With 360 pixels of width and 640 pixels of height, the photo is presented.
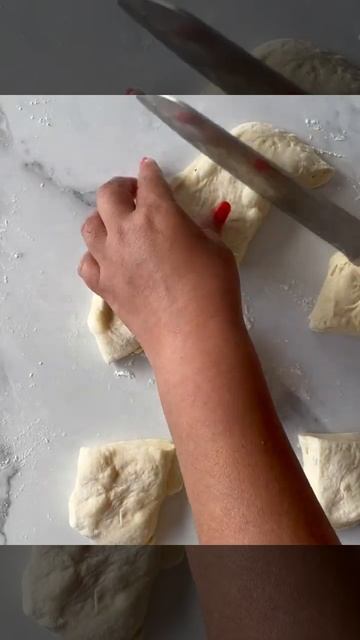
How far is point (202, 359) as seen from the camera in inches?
30.1

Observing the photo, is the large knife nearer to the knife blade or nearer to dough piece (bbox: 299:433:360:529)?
the knife blade

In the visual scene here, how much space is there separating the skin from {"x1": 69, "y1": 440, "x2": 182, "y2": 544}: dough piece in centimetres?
8

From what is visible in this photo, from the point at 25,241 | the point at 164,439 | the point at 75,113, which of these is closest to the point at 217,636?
the point at 164,439

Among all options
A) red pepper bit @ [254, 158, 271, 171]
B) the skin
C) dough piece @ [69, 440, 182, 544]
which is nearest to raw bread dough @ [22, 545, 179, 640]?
dough piece @ [69, 440, 182, 544]

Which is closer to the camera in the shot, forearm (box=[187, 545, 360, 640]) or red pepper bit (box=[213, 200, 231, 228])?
forearm (box=[187, 545, 360, 640])

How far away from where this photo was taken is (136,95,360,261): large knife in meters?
0.83

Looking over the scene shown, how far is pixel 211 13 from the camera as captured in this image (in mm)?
894

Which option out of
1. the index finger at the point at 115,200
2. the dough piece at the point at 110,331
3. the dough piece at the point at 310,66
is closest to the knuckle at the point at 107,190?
the index finger at the point at 115,200

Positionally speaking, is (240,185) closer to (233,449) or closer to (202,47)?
(202,47)

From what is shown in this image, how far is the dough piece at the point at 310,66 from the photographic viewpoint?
2.93 feet

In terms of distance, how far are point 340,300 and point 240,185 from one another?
0.54 ft

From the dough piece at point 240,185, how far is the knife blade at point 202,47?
5 centimetres

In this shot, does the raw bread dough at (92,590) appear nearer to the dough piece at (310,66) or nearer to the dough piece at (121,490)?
the dough piece at (121,490)

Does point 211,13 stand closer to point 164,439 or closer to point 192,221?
point 192,221
